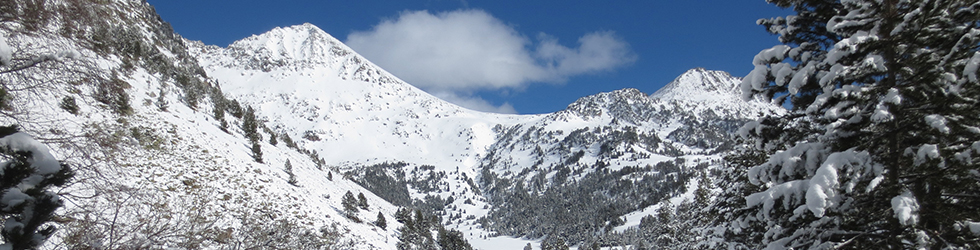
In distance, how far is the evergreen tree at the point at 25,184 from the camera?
4.05m

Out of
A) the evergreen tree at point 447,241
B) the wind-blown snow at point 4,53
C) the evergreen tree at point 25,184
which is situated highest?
the evergreen tree at point 447,241

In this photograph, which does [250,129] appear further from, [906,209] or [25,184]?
[906,209]

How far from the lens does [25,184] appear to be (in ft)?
13.6

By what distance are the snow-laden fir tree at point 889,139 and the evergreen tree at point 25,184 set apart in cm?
867

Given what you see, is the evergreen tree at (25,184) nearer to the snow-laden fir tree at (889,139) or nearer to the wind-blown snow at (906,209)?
the snow-laden fir tree at (889,139)

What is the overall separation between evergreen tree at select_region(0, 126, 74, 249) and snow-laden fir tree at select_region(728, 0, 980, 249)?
341 inches

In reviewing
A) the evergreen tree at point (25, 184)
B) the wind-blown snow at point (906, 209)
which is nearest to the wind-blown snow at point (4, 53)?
the evergreen tree at point (25, 184)

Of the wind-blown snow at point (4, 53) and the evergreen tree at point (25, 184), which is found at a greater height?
the wind-blown snow at point (4, 53)

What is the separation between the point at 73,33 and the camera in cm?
454

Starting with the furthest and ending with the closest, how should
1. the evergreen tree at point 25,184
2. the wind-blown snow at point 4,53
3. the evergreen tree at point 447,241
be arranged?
the evergreen tree at point 447,241 < the evergreen tree at point 25,184 < the wind-blown snow at point 4,53

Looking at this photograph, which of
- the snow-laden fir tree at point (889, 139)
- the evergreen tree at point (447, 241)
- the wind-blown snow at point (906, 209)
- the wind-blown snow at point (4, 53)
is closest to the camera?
the wind-blown snow at point (4, 53)

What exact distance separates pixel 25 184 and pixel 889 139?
10542 millimetres

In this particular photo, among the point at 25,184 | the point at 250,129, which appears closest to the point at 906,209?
the point at 25,184

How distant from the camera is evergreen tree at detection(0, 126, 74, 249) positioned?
13.3ft
